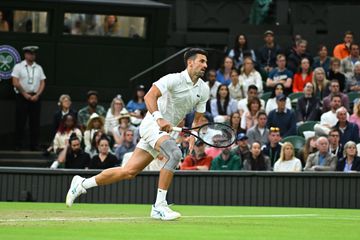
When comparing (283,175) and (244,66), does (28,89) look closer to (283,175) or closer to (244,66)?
(244,66)

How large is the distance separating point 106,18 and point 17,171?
23.6ft

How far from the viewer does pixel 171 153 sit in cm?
1254

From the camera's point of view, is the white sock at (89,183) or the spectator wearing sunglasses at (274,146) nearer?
the white sock at (89,183)

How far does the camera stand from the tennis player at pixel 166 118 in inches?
496

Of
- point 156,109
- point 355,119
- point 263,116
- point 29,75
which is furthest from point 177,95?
point 29,75

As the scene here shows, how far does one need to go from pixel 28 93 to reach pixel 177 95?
1036 cm

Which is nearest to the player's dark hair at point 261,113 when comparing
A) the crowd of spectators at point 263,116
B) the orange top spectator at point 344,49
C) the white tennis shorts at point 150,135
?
the crowd of spectators at point 263,116

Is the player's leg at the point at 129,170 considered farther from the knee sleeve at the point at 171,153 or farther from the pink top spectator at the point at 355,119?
the pink top spectator at the point at 355,119

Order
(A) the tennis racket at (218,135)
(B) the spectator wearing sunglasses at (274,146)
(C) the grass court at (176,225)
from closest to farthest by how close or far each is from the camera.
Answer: (C) the grass court at (176,225) → (A) the tennis racket at (218,135) → (B) the spectator wearing sunglasses at (274,146)

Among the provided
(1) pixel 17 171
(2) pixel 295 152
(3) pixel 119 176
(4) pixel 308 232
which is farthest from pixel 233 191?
(4) pixel 308 232

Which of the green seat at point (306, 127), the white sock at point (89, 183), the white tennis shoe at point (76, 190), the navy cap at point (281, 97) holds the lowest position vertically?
the white tennis shoe at point (76, 190)

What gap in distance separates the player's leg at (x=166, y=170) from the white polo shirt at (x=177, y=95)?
0.38 metres

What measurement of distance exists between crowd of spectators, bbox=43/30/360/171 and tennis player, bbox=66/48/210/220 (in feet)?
10.3

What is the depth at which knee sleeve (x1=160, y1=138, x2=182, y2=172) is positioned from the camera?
12.5m
